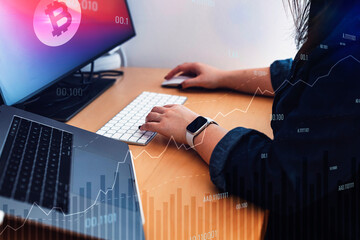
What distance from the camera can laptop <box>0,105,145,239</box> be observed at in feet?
1.28

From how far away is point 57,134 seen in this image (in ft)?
1.77

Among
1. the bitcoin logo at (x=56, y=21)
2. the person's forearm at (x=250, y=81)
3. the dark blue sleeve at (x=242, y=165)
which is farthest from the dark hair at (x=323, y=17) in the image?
the bitcoin logo at (x=56, y=21)

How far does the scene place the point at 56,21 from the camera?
0.74 m

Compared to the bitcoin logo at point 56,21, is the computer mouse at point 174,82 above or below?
below

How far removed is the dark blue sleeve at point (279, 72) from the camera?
33.6 inches

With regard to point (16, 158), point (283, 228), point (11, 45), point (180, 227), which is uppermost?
point (11, 45)

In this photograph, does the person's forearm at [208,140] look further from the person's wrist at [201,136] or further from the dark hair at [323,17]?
the dark hair at [323,17]

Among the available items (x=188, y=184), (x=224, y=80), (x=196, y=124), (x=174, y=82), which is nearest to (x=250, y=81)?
(x=224, y=80)

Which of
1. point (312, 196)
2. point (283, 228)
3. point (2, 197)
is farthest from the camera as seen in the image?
point (283, 228)

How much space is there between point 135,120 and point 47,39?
0.28 metres

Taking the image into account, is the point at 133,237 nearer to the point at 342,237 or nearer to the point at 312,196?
the point at 312,196

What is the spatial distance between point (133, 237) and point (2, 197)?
0.17m

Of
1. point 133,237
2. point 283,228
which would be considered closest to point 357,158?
Result: point 283,228

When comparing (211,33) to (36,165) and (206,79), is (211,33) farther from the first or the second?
(36,165)
